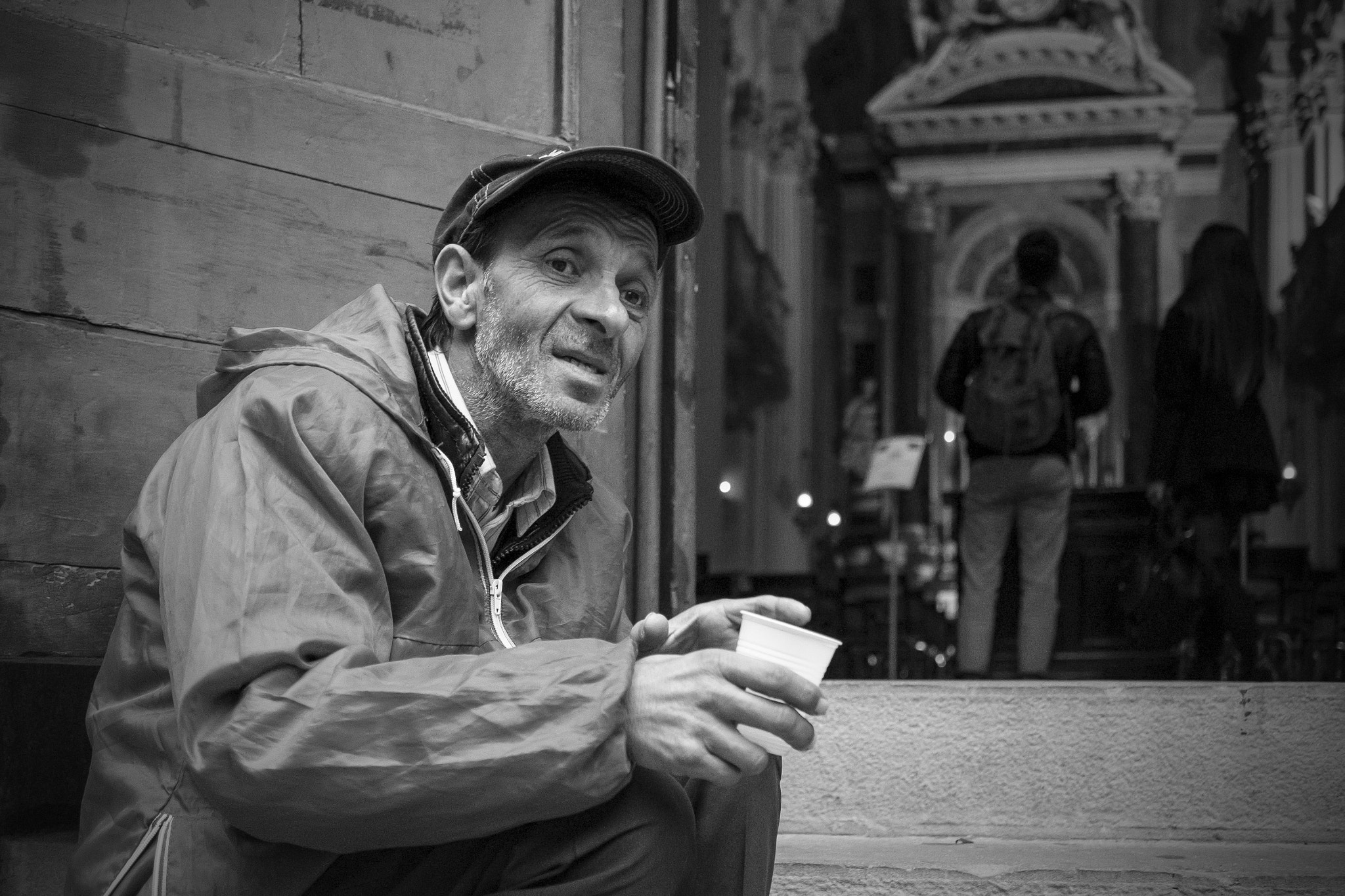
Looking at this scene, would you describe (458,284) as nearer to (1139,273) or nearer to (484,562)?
(484,562)

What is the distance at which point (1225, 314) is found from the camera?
6855 millimetres

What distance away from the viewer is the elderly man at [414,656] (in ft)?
4.82

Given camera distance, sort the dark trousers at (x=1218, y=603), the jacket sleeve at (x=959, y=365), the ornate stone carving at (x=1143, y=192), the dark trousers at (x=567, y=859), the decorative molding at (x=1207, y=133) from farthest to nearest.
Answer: the ornate stone carving at (x=1143, y=192)
the decorative molding at (x=1207, y=133)
the dark trousers at (x=1218, y=603)
the jacket sleeve at (x=959, y=365)
the dark trousers at (x=567, y=859)

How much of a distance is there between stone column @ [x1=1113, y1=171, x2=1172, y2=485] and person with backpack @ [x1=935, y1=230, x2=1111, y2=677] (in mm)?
10435

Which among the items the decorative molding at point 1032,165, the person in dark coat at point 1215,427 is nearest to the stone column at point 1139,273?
the decorative molding at point 1032,165

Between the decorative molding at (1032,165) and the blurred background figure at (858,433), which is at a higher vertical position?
the decorative molding at (1032,165)

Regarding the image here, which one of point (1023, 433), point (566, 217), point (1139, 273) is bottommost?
point (1023, 433)

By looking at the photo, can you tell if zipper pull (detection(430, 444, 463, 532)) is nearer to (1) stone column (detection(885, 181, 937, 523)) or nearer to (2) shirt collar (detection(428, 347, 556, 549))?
(2) shirt collar (detection(428, 347, 556, 549))

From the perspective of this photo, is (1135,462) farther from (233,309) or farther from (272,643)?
(272,643)

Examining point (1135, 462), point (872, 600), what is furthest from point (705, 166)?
point (1135, 462)

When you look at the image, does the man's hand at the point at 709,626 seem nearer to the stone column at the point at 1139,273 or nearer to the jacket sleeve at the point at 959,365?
the jacket sleeve at the point at 959,365

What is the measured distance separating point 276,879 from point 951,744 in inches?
68.4

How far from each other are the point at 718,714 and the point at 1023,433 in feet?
15.1

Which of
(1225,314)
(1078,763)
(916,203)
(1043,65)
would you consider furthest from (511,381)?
(916,203)
